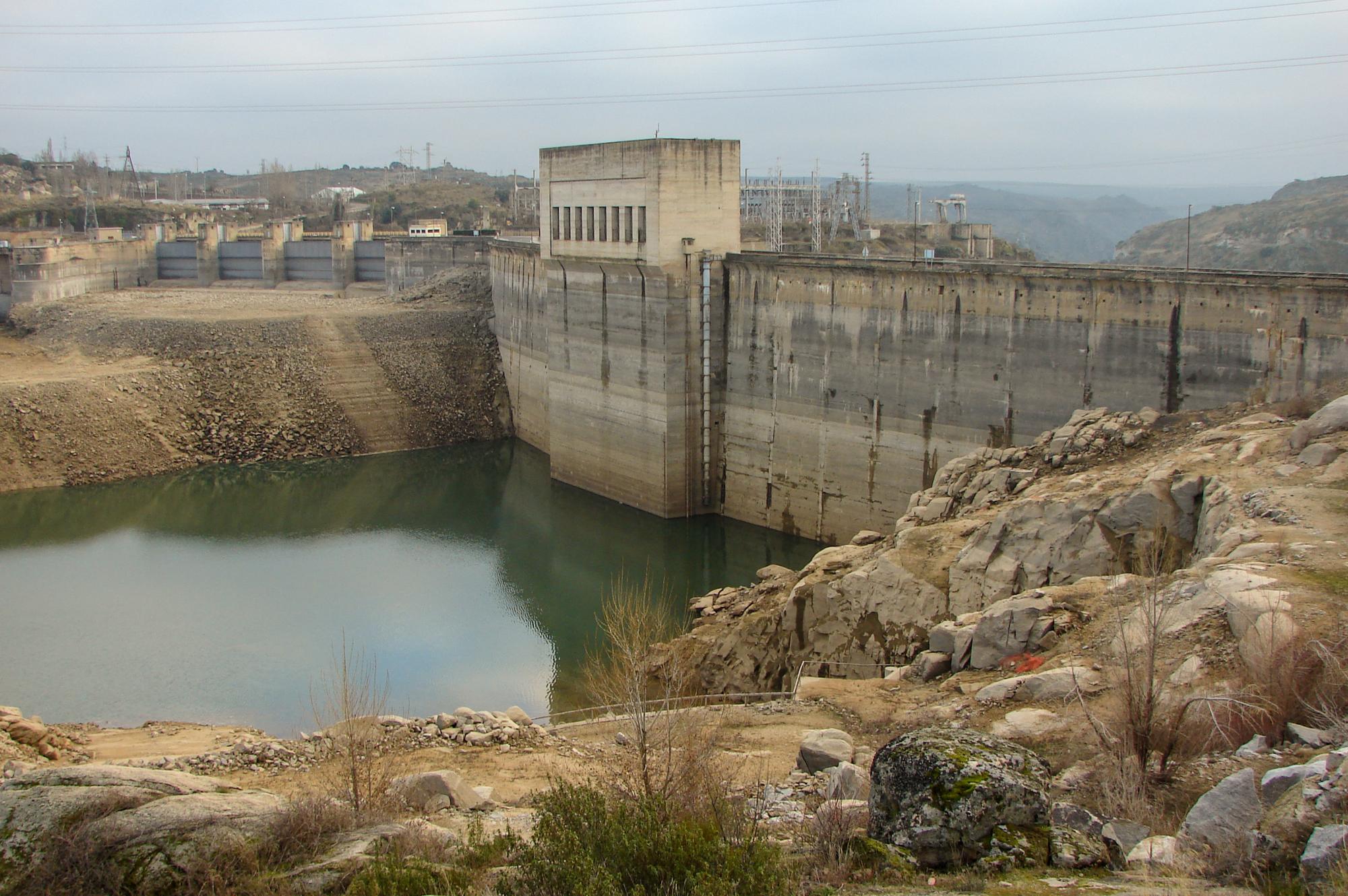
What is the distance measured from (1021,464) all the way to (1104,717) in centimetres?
1055

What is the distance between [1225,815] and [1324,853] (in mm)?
941

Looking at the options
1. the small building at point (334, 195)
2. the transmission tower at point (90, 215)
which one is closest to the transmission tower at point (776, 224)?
the transmission tower at point (90, 215)

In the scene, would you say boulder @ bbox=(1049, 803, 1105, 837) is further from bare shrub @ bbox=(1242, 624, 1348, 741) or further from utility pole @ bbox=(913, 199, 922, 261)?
utility pole @ bbox=(913, 199, 922, 261)

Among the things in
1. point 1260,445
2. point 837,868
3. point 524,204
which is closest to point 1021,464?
point 1260,445

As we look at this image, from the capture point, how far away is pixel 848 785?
10000 mm

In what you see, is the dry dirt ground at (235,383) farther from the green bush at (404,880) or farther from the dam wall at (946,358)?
the green bush at (404,880)

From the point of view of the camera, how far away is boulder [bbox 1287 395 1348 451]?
15859 millimetres

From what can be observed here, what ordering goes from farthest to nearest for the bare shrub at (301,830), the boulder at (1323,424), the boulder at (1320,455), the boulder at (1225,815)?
the boulder at (1323,424) → the boulder at (1320,455) → the bare shrub at (301,830) → the boulder at (1225,815)

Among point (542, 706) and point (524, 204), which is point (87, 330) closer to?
point (542, 706)

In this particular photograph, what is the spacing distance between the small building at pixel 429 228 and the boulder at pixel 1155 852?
6527cm

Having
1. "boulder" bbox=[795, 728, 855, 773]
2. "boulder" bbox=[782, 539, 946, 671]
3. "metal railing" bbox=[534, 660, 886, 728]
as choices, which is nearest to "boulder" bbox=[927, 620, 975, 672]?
"metal railing" bbox=[534, 660, 886, 728]

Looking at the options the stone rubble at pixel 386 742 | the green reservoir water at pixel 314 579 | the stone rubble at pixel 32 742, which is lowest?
the green reservoir water at pixel 314 579

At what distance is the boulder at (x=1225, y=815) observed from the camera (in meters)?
7.42

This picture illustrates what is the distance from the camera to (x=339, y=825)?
30.0ft
